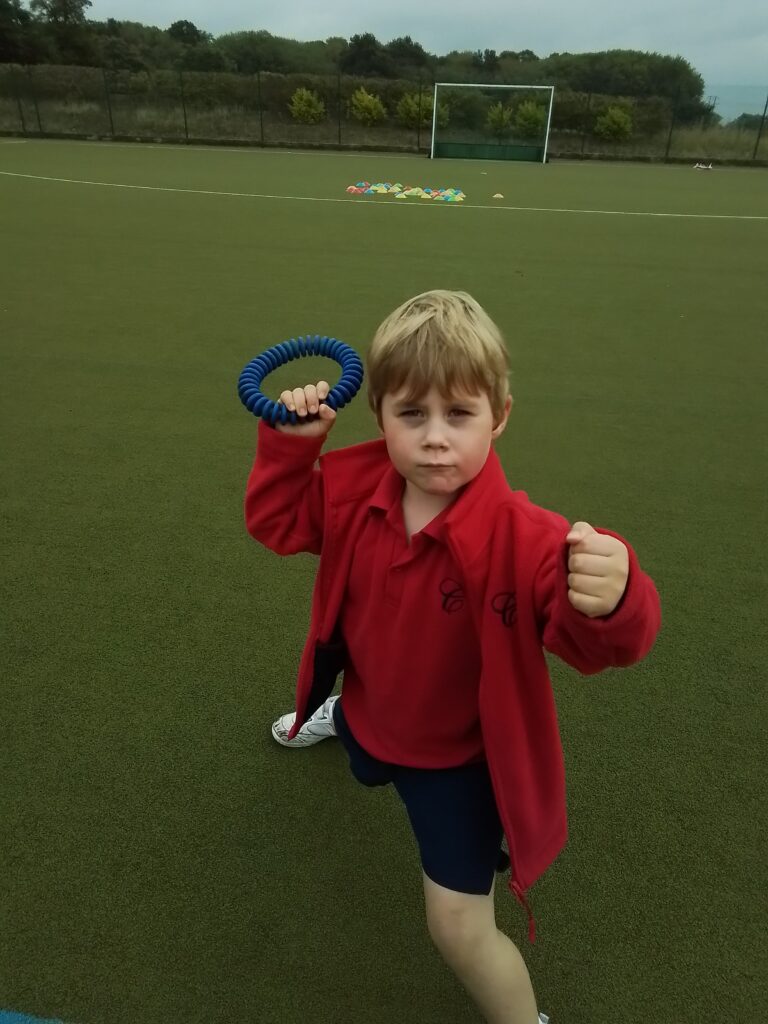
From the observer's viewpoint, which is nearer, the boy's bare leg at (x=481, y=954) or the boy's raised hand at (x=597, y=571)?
the boy's raised hand at (x=597, y=571)

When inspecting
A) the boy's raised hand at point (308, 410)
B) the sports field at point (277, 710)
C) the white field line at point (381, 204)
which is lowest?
the sports field at point (277, 710)

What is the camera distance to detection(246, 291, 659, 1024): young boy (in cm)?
117

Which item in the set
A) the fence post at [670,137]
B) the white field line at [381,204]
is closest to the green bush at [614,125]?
the fence post at [670,137]

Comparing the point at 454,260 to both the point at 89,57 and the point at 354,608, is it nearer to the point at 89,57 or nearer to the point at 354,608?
the point at 354,608

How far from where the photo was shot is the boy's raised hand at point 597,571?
998mm

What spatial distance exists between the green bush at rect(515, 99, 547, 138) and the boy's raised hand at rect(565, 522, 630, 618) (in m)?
22.5

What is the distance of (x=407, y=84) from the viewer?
24.2 m

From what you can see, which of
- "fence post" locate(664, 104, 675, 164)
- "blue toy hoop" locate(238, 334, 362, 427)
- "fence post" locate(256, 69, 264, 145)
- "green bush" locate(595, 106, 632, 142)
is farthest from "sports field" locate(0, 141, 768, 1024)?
"green bush" locate(595, 106, 632, 142)

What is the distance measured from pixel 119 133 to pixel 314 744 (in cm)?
2557

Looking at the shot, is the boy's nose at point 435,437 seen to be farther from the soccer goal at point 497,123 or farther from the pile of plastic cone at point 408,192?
the soccer goal at point 497,123

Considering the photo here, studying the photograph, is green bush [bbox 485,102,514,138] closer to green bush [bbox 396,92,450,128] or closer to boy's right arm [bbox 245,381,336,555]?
green bush [bbox 396,92,450,128]

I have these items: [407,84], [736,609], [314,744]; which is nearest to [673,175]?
[407,84]

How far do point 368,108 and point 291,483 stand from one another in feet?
83.4

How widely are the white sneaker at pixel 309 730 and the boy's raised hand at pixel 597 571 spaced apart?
118cm
